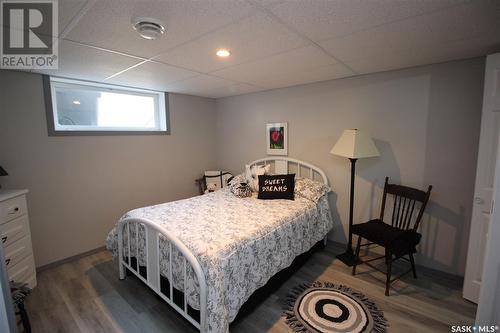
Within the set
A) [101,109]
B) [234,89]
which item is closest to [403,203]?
[234,89]

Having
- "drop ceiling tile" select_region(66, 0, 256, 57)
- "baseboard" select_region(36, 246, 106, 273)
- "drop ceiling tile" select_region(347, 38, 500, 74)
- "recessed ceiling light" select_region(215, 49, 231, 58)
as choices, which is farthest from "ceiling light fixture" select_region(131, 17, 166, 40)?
"baseboard" select_region(36, 246, 106, 273)

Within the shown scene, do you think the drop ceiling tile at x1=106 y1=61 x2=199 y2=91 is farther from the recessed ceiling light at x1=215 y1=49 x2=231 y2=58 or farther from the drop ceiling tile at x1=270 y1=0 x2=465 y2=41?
the drop ceiling tile at x1=270 y1=0 x2=465 y2=41

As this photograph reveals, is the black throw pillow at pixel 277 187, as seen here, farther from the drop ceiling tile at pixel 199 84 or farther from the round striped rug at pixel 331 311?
the drop ceiling tile at pixel 199 84

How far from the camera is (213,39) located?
1688mm

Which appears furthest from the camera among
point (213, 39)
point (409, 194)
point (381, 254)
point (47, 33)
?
point (381, 254)

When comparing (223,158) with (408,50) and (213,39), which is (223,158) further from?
(408,50)

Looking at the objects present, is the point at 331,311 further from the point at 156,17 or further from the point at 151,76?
the point at 151,76

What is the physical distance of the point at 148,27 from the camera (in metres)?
1.44

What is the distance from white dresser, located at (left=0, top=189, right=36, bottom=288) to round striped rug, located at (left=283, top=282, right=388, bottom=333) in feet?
8.23

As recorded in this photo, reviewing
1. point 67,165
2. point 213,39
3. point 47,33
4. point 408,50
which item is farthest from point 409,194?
point 67,165

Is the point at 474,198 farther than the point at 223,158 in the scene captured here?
No

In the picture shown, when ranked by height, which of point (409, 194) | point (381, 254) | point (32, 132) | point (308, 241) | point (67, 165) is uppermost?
point (32, 132)

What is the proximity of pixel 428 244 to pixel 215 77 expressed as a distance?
3057 millimetres

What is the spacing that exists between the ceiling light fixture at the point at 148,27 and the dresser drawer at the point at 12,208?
6.41 feet
